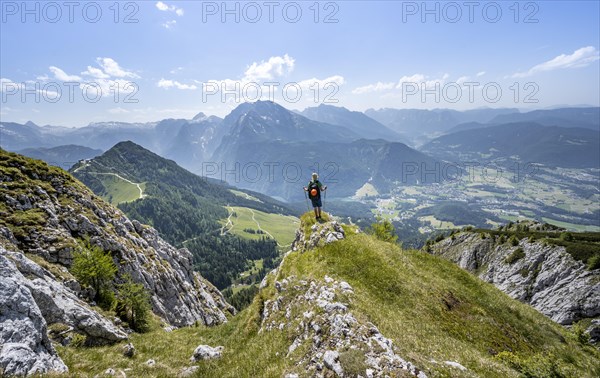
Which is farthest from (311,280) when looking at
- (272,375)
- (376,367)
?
(376,367)

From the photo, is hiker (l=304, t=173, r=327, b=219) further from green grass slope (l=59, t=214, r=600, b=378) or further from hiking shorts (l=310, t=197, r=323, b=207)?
green grass slope (l=59, t=214, r=600, b=378)

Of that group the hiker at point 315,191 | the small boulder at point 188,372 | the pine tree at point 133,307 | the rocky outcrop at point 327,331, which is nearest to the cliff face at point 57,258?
the pine tree at point 133,307

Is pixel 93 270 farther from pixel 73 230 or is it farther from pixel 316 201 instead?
pixel 316 201

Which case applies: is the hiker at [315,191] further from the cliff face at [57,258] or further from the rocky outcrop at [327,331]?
the cliff face at [57,258]

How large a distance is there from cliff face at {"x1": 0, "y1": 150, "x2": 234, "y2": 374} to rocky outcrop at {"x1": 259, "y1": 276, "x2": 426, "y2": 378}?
11978 mm

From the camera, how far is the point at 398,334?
618 inches

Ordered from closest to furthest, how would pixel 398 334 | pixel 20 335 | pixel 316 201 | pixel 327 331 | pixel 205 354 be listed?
pixel 20 335
pixel 327 331
pixel 398 334
pixel 205 354
pixel 316 201

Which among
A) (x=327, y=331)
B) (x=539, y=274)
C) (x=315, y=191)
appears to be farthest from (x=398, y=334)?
(x=539, y=274)

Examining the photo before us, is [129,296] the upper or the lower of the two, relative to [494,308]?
lower

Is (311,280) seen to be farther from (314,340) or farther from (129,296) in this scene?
(129,296)

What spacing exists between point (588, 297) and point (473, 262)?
1440 inches

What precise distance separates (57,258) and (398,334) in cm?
4263

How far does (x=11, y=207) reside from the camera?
1592 inches

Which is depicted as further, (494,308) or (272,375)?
(494,308)
